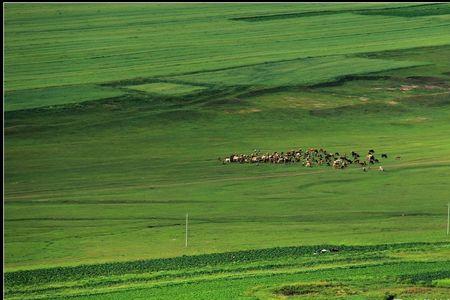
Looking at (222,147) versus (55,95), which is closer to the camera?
(222,147)

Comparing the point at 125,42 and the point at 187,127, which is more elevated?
the point at 125,42

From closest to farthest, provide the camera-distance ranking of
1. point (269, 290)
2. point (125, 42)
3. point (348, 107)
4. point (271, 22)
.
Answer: point (269, 290)
point (348, 107)
point (125, 42)
point (271, 22)

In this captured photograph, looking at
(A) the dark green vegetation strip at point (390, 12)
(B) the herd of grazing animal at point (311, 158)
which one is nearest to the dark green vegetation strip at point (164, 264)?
(B) the herd of grazing animal at point (311, 158)

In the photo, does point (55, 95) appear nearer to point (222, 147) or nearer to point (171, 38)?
point (222, 147)

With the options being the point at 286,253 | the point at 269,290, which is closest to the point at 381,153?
the point at 286,253

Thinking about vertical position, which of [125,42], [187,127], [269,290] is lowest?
[269,290]

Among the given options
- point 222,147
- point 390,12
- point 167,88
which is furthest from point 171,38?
point 222,147

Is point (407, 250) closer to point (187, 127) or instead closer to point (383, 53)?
point (187, 127)
